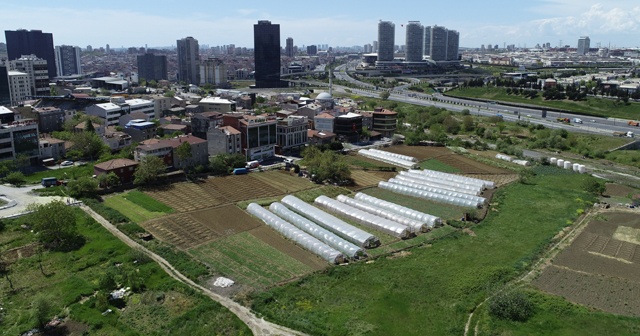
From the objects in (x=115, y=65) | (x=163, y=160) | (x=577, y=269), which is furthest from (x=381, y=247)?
(x=115, y=65)

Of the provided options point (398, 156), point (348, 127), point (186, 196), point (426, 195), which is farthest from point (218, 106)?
point (426, 195)

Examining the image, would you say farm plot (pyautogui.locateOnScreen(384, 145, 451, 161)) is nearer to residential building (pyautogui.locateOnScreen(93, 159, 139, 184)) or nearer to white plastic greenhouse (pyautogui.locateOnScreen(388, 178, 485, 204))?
white plastic greenhouse (pyautogui.locateOnScreen(388, 178, 485, 204))

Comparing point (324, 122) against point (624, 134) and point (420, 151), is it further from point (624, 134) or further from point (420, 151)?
point (624, 134)

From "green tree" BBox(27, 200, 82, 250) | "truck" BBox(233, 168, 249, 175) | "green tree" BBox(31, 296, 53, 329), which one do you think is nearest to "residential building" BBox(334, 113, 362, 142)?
"truck" BBox(233, 168, 249, 175)

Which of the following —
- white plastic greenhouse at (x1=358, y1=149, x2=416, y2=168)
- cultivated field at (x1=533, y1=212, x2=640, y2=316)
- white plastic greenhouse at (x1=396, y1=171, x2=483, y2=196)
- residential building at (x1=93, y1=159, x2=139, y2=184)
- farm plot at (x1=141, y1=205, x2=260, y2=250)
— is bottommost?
cultivated field at (x1=533, y1=212, x2=640, y2=316)

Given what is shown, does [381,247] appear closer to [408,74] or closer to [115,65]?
[408,74]

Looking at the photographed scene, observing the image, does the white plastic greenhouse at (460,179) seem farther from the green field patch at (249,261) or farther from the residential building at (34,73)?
the residential building at (34,73)
